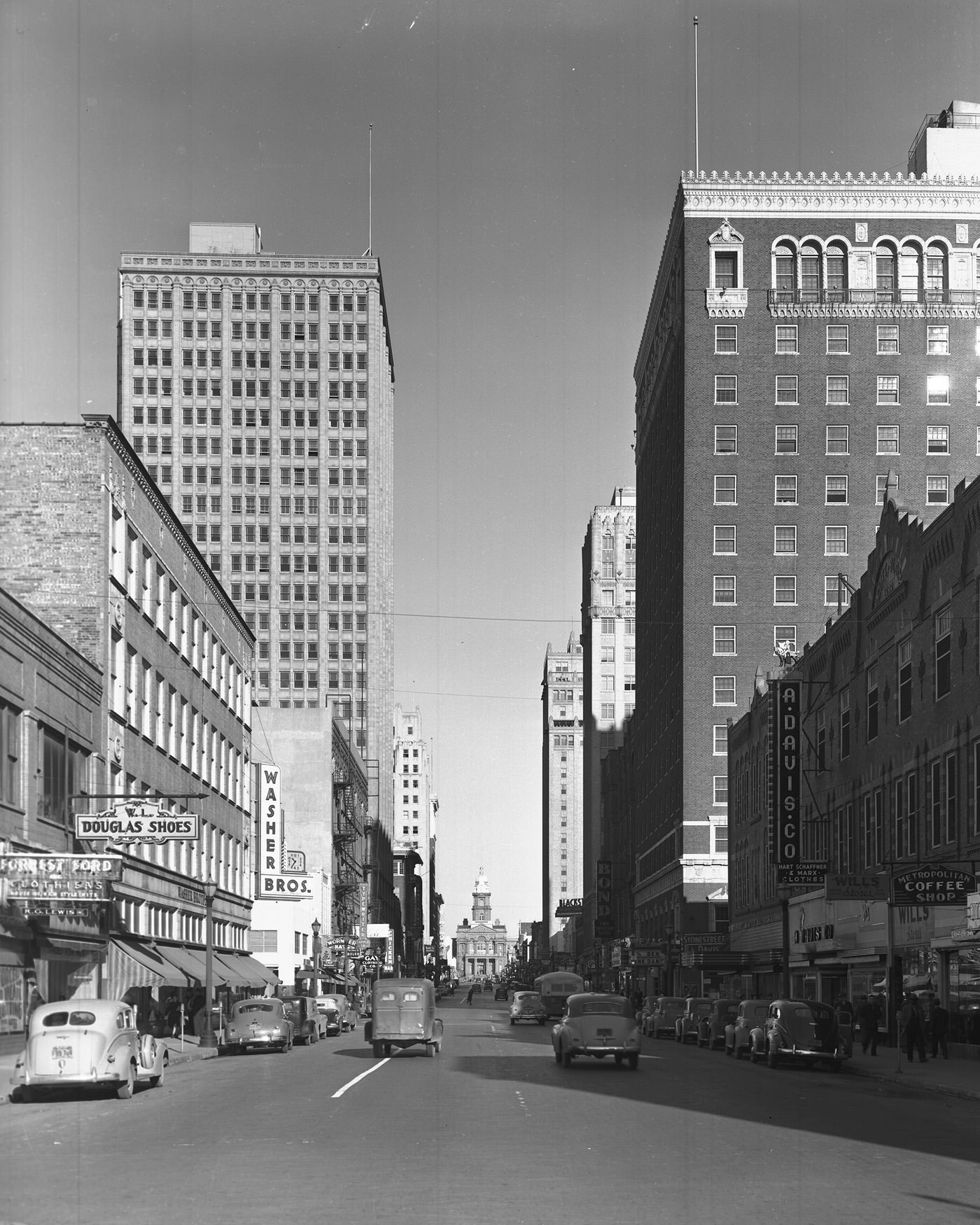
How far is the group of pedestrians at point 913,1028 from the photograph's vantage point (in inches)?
1614

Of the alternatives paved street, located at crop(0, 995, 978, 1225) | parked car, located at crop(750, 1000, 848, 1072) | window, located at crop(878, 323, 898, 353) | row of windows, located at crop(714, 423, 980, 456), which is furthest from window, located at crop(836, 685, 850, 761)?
window, located at crop(878, 323, 898, 353)

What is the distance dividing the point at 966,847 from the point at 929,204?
204 ft

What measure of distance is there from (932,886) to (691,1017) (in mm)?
16404

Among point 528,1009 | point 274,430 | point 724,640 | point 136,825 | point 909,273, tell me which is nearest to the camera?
point 136,825

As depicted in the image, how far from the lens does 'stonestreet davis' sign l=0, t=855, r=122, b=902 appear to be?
32.9 meters

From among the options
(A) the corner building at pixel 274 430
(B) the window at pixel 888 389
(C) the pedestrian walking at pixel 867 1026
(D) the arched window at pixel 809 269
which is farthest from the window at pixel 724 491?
(C) the pedestrian walking at pixel 867 1026

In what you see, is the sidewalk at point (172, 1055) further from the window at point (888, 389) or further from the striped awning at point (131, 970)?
the window at point (888, 389)

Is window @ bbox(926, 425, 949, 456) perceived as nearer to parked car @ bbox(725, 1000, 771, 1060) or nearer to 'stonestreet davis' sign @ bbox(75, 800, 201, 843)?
parked car @ bbox(725, 1000, 771, 1060)

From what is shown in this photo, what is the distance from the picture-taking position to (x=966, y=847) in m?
45.4

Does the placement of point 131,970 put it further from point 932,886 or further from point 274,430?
point 274,430

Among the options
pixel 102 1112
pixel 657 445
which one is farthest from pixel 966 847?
pixel 657 445

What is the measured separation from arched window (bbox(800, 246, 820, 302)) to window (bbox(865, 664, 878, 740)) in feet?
150

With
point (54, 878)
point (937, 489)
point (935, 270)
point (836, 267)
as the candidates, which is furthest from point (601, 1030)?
point (935, 270)

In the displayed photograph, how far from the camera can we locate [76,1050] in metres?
27.7
